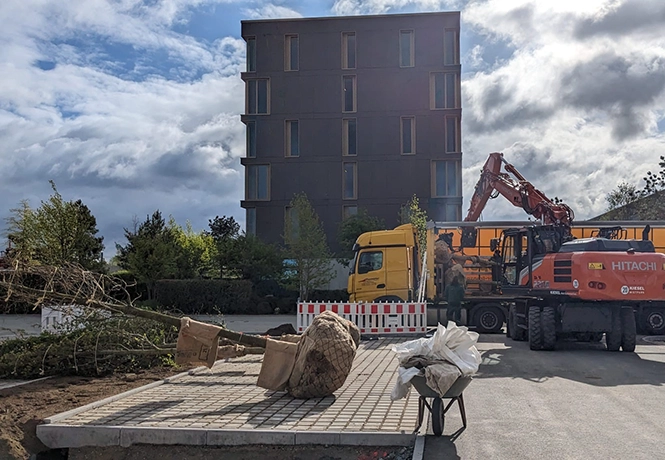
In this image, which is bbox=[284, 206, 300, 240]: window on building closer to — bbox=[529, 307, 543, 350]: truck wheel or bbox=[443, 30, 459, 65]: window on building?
bbox=[443, 30, 459, 65]: window on building

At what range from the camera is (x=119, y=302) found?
1069 cm

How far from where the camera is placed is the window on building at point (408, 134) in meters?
46.2

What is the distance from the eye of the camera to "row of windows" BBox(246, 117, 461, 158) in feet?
151

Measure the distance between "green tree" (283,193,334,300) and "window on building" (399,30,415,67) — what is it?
15.6 metres

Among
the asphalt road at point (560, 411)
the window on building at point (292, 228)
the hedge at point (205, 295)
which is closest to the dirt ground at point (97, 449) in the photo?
the asphalt road at point (560, 411)

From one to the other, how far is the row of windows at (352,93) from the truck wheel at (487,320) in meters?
27.2

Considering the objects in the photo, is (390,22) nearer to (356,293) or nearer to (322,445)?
(356,293)

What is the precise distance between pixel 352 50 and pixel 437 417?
140 ft

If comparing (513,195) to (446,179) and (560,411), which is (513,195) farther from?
(446,179)

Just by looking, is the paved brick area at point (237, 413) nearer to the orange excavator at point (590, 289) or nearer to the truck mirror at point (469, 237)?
the orange excavator at point (590, 289)

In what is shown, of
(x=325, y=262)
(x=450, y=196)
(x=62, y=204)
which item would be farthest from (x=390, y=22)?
(x=62, y=204)

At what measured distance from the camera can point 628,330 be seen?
15.4 metres

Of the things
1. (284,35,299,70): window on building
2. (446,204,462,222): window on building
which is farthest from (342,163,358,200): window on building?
(284,35,299,70): window on building

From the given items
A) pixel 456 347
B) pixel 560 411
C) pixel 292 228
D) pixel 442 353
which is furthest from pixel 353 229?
pixel 442 353
